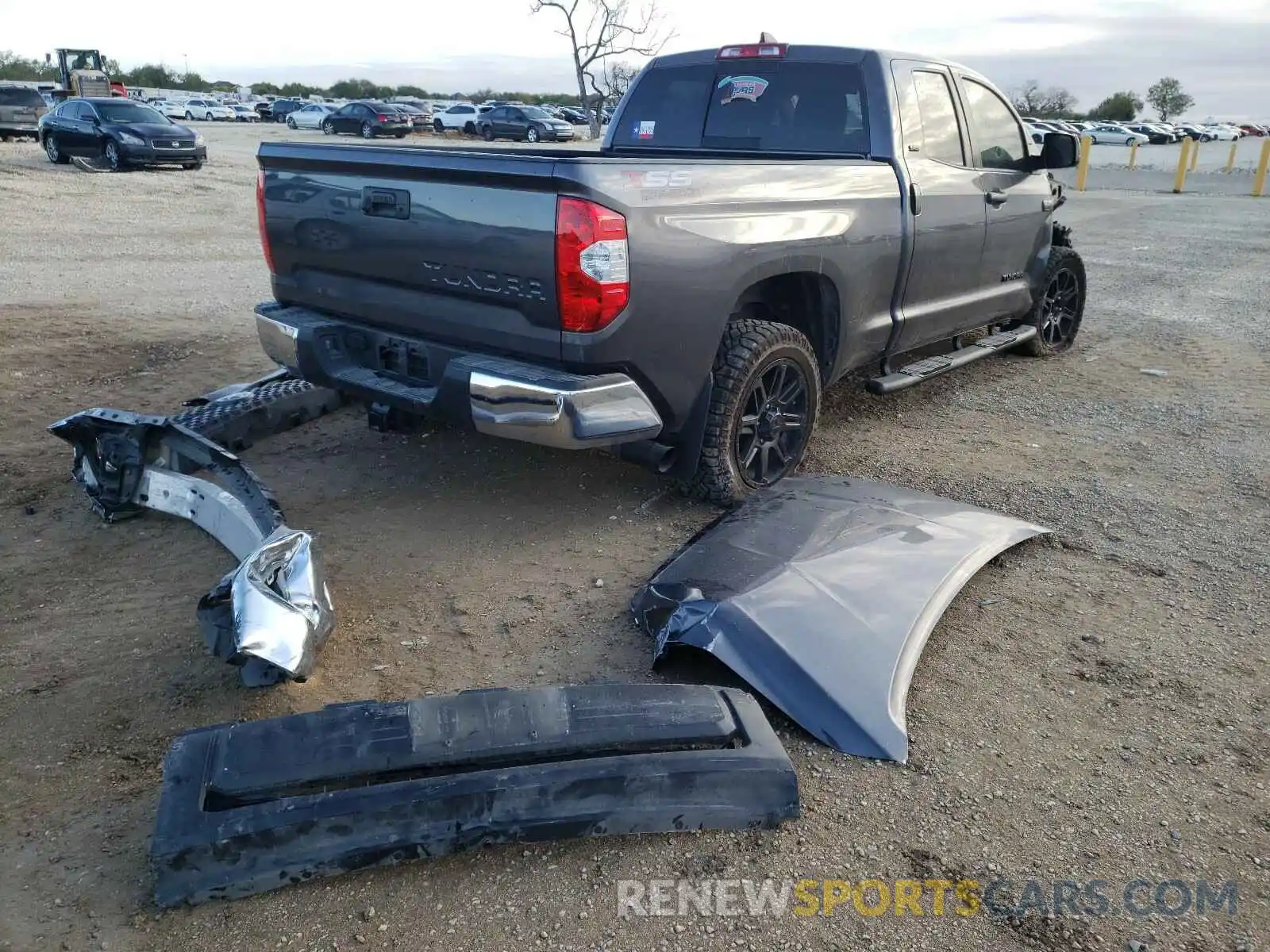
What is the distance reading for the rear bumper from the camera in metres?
3.54

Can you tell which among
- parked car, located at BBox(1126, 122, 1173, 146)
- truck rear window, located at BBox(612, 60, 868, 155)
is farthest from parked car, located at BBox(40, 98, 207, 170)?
parked car, located at BBox(1126, 122, 1173, 146)

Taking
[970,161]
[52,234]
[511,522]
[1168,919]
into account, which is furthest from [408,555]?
[52,234]

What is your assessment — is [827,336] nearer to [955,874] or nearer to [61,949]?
[955,874]

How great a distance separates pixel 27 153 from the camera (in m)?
23.7

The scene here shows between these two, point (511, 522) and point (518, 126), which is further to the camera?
point (518, 126)

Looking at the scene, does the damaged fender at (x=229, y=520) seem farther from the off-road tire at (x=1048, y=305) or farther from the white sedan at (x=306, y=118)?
the white sedan at (x=306, y=118)

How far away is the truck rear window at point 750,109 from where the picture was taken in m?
5.07

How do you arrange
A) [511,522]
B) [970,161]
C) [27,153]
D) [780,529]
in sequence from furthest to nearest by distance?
[27,153], [970,161], [511,522], [780,529]

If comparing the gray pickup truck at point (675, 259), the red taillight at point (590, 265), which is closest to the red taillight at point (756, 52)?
the gray pickup truck at point (675, 259)

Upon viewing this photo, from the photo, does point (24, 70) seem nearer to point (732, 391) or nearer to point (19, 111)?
point (19, 111)

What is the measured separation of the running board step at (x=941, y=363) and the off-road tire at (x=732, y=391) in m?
0.89

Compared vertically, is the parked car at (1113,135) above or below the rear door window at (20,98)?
below

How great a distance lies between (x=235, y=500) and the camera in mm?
3713

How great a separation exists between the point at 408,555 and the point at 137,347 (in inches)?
157
